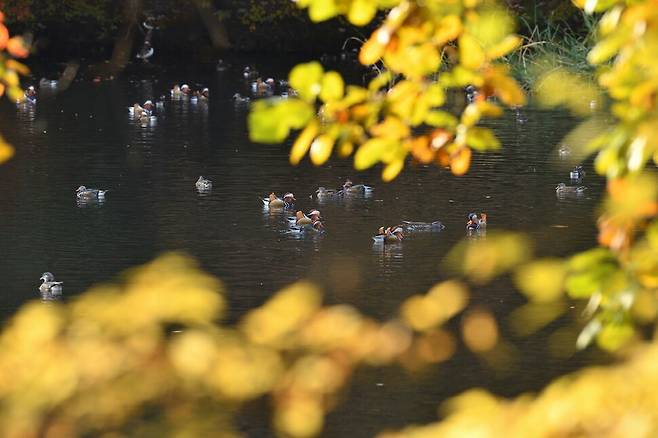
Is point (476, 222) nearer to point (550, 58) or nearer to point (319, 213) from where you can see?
point (319, 213)

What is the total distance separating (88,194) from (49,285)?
602cm

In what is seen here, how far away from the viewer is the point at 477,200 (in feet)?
70.2

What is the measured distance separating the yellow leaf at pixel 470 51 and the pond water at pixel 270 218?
7.40 meters

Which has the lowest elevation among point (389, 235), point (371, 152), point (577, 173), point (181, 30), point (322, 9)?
point (389, 235)

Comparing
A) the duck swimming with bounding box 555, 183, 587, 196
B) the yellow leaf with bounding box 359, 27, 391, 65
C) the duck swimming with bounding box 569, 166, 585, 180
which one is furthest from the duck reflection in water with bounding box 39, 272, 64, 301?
the yellow leaf with bounding box 359, 27, 391, 65

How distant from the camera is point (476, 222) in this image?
64.0 feet

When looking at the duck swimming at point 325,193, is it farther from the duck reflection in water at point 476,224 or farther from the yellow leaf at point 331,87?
the yellow leaf at point 331,87

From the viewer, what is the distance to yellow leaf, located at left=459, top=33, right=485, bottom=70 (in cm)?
383

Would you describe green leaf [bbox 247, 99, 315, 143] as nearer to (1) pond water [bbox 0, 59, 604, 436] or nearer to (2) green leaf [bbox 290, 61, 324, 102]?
(2) green leaf [bbox 290, 61, 324, 102]

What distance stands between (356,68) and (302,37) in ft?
16.5

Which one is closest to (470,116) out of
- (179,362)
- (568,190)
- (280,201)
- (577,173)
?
(179,362)

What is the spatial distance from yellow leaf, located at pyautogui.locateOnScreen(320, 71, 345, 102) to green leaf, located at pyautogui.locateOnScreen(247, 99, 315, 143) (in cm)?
7

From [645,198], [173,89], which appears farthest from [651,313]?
[173,89]

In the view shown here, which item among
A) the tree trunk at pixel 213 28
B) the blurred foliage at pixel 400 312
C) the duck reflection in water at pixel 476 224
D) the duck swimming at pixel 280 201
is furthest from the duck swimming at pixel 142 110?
the tree trunk at pixel 213 28
